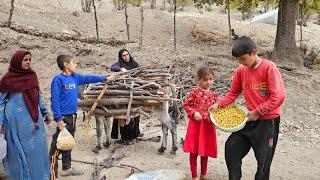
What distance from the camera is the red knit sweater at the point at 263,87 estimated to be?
13.6 feet

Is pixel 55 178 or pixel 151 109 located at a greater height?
pixel 151 109

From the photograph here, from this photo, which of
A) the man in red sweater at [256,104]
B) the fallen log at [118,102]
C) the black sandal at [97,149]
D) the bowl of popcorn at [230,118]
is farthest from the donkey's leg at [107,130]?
the man in red sweater at [256,104]

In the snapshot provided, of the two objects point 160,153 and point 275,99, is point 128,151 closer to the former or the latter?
point 160,153

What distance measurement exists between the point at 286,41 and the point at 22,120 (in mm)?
9840

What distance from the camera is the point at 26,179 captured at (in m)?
4.67

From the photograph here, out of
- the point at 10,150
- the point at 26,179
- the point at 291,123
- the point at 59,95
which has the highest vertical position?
the point at 59,95

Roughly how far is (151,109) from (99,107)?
0.70 m

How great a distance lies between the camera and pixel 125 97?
20.1 ft

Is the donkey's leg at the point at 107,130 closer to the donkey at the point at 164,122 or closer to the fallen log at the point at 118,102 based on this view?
the donkey at the point at 164,122

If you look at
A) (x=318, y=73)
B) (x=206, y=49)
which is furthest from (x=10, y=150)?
(x=206, y=49)

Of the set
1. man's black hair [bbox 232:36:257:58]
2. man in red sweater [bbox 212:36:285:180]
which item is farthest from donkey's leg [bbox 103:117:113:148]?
man's black hair [bbox 232:36:257:58]

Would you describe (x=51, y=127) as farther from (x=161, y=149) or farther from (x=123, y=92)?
(x=161, y=149)

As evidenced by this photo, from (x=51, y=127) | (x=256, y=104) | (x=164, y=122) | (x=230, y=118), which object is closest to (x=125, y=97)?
(x=164, y=122)

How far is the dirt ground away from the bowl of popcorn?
117cm
